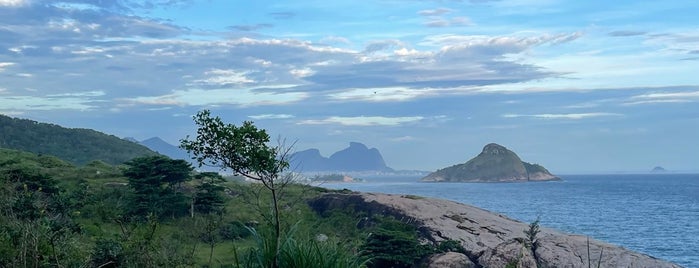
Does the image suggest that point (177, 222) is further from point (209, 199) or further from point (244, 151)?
point (244, 151)

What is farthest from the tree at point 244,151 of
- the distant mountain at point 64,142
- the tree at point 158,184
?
the distant mountain at point 64,142

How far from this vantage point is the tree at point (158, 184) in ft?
113

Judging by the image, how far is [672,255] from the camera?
4731 centimetres

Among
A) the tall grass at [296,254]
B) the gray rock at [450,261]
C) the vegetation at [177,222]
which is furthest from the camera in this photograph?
the gray rock at [450,261]

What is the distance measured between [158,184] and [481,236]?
1553 cm

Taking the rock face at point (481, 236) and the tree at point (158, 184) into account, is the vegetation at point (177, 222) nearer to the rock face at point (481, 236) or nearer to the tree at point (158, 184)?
the tree at point (158, 184)

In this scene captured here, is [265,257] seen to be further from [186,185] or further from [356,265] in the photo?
[186,185]

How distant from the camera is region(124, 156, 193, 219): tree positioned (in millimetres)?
34500

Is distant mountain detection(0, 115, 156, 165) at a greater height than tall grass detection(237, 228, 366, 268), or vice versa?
distant mountain detection(0, 115, 156, 165)

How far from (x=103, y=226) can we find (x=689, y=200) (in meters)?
94.3

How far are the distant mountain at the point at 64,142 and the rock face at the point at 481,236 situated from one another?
135 feet

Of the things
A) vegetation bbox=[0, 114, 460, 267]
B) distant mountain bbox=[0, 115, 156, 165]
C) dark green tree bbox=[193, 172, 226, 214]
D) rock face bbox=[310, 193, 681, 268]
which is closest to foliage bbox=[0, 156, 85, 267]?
vegetation bbox=[0, 114, 460, 267]

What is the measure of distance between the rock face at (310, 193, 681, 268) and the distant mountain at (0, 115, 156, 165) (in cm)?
4113

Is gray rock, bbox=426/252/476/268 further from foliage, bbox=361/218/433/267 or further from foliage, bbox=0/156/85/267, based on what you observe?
foliage, bbox=0/156/85/267
